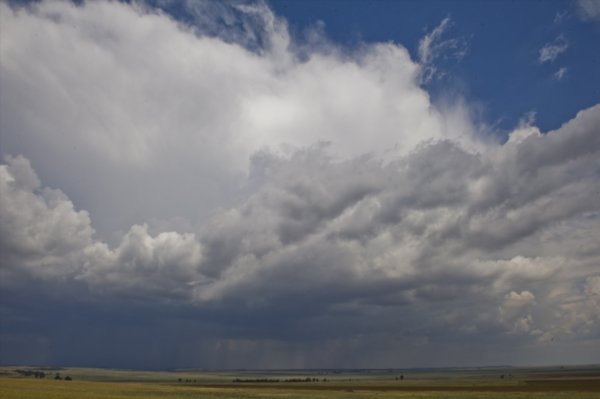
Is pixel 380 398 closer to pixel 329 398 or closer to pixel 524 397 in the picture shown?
pixel 329 398

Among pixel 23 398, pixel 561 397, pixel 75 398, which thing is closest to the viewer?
pixel 23 398

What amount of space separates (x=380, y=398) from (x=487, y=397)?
58.3 ft

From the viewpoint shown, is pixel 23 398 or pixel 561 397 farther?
pixel 561 397

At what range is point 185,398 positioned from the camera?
88688mm

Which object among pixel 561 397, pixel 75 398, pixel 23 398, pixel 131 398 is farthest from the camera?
pixel 561 397

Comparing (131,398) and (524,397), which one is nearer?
(131,398)

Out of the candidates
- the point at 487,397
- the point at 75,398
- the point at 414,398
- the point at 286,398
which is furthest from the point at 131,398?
the point at 487,397

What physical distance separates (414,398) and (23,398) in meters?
60.0

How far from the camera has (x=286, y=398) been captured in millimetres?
90375

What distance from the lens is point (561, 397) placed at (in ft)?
285

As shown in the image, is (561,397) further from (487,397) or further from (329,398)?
(329,398)

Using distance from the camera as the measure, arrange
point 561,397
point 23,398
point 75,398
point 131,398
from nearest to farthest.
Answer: point 23,398 → point 75,398 → point 131,398 → point 561,397

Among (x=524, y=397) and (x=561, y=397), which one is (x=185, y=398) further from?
(x=561, y=397)

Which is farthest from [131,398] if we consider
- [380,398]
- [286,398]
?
[380,398]
